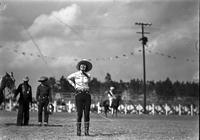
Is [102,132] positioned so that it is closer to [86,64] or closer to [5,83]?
[86,64]

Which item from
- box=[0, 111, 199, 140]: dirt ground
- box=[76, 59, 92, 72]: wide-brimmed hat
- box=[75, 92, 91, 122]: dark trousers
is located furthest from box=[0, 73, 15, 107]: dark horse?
box=[75, 92, 91, 122]: dark trousers

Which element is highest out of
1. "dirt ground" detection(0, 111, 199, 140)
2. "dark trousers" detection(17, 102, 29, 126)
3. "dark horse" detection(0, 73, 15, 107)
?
"dark horse" detection(0, 73, 15, 107)

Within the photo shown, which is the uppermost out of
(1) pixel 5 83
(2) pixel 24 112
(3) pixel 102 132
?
(1) pixel 5 83

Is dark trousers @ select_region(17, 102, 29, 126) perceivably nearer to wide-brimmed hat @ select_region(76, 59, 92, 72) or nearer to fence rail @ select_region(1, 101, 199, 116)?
wide-brimmed hat @ select_region(76, 59, 92, 72)

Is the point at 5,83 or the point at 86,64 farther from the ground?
the point at 86,64

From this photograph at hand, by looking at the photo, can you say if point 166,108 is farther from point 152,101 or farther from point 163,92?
point 163,92

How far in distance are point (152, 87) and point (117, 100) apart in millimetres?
56866

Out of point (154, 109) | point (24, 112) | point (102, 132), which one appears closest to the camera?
point (102, 132)

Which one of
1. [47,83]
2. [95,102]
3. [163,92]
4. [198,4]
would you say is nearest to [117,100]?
[47,83]

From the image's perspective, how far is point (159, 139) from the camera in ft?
30.1

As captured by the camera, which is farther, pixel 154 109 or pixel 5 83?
pixel 154 109

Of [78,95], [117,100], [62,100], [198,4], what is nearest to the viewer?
[198,4]

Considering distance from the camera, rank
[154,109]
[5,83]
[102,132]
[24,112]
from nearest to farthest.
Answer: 1. [102,132]
2. [5,83]
3. [24,112]
4. [154,109]

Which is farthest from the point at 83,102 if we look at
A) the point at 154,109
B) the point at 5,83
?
the point at 154,109
